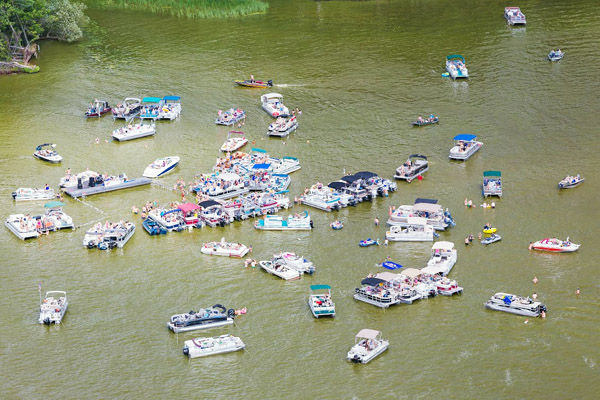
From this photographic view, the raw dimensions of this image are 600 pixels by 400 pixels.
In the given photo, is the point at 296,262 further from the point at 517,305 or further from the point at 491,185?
the point at 491,185

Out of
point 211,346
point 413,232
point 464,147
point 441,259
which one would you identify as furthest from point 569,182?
point 211,346

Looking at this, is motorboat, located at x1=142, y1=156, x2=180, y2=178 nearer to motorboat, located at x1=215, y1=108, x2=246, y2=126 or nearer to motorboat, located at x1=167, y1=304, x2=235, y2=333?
motorboat, located at x1=215, y1=108, x2=246, y2=126

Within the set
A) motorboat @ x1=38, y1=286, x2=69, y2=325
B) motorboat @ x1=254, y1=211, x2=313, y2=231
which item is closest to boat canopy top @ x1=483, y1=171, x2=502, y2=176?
motorboat @ x1=254, y1=211, x2=313, y2=231

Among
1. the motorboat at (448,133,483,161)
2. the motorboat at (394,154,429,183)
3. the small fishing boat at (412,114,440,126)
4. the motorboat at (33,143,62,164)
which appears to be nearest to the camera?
the motorboat at (394,154,429,183)

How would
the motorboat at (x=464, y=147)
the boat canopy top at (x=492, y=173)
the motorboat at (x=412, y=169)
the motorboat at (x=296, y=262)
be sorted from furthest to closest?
the motorboat at (x=464, y=147) → the motorboat at (x=412, y=169) → the boat canopy top at (x=492, y=173) → the motorboat at (x=296, y=262)

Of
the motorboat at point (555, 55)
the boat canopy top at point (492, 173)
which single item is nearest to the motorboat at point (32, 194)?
the boat canopy top at point (492, 173)

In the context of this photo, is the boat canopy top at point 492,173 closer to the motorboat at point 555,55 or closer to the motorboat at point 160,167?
the motorboat at point 160,167
